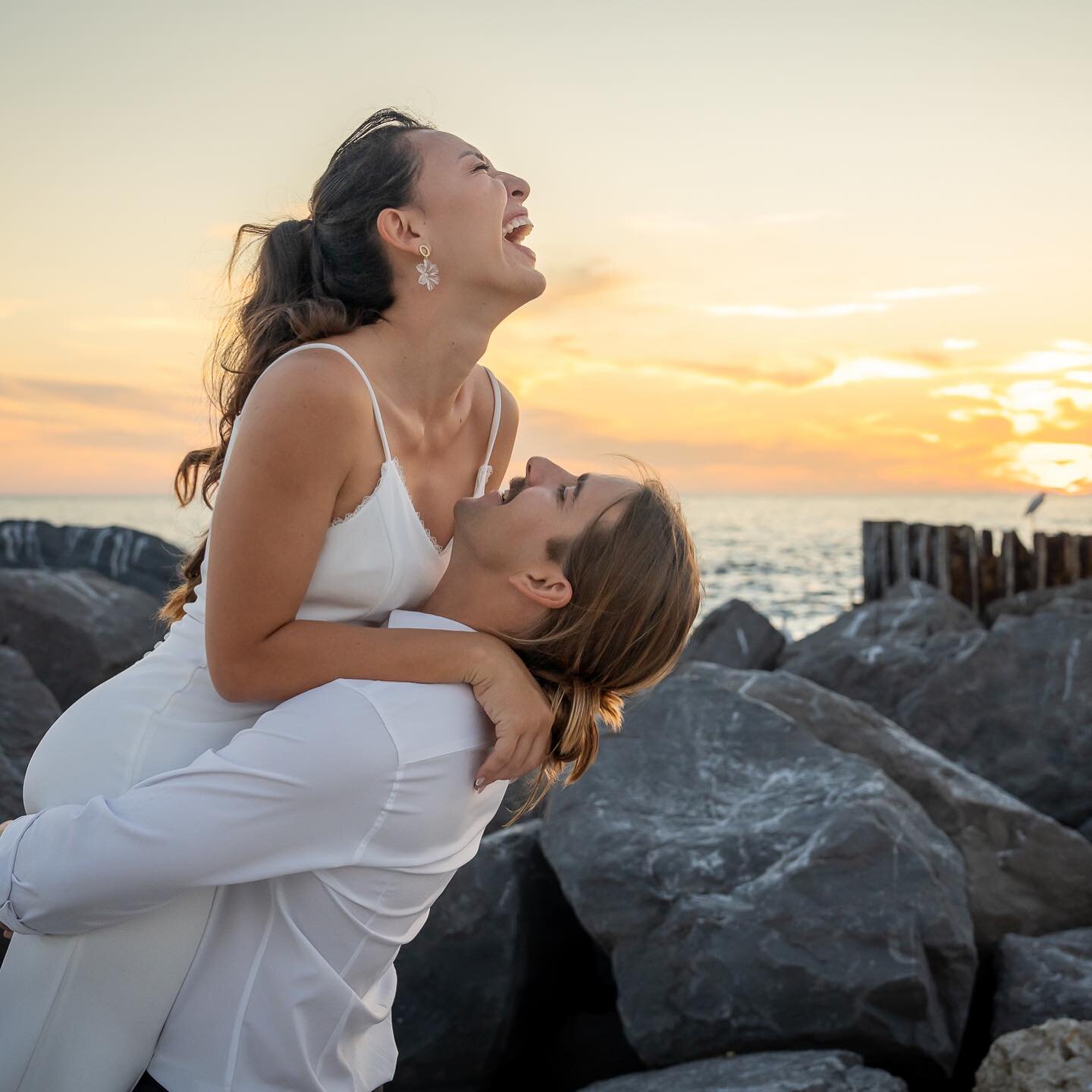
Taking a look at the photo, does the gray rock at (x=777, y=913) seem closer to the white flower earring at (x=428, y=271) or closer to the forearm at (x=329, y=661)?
the forearm at (x=329, y=661)

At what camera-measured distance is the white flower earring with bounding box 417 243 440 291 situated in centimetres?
241

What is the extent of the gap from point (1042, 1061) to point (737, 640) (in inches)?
269

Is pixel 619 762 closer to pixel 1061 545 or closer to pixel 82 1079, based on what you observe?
pixel 82 1079

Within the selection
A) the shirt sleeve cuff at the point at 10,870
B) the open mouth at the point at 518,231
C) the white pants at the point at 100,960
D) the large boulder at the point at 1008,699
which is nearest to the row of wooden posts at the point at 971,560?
A: the large boulder at the point at 1008,699

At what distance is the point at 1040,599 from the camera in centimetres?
1257

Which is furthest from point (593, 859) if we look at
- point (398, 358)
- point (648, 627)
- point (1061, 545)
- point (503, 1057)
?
point (1061, 545)

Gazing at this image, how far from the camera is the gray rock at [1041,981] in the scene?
3.73 metres

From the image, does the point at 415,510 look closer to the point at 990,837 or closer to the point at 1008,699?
the point at 990,837

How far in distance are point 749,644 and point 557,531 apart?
25.4 ft

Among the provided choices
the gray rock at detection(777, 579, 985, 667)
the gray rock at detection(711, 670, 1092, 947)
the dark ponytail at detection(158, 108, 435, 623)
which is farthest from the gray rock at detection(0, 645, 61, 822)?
the gray rock at detection(777, 579, 985, 667)

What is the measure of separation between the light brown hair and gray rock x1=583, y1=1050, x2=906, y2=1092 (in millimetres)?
1330

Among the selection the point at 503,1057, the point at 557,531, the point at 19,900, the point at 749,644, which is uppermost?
the point at 557,531

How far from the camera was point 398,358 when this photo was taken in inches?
95.0

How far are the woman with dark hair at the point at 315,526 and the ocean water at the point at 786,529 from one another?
568 millimetres
